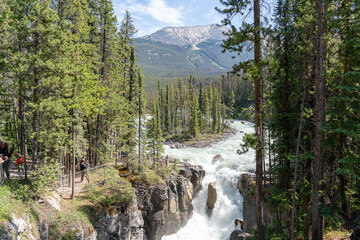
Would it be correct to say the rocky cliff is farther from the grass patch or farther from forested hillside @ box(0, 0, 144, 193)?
forested hillside @ box(0, 0, 144, 193)

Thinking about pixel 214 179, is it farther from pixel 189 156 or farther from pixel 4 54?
pixel 4 54

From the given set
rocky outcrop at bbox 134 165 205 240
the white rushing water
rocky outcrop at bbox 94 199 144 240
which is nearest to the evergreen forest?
rocky outcrop at bbox 94 199 144 240

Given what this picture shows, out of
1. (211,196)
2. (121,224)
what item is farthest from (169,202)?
(121,224)

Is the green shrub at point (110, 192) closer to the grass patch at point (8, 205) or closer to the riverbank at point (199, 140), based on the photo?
the grass patch at point (8, 205)

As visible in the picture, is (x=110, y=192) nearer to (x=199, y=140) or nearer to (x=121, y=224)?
(x=121, y=224)

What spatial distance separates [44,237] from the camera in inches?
426

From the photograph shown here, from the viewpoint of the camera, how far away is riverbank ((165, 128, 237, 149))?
51394 millimetres

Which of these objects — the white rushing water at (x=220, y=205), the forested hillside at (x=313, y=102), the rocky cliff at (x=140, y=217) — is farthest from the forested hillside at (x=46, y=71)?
the white rushing water at (x=220, y=205)

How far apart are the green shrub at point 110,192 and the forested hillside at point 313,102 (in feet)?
33.3

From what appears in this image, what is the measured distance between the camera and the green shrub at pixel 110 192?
15359 mm

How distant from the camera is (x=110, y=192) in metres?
16.7

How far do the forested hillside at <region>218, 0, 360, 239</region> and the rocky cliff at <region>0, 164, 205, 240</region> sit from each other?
9.87m

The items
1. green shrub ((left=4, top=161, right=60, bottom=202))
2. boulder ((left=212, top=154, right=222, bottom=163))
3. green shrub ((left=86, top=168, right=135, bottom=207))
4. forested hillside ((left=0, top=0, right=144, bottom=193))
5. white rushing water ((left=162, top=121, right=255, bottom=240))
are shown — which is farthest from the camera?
boulder ((left=212, top=154, right=222, bottom=163))

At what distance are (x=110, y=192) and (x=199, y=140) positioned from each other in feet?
134
